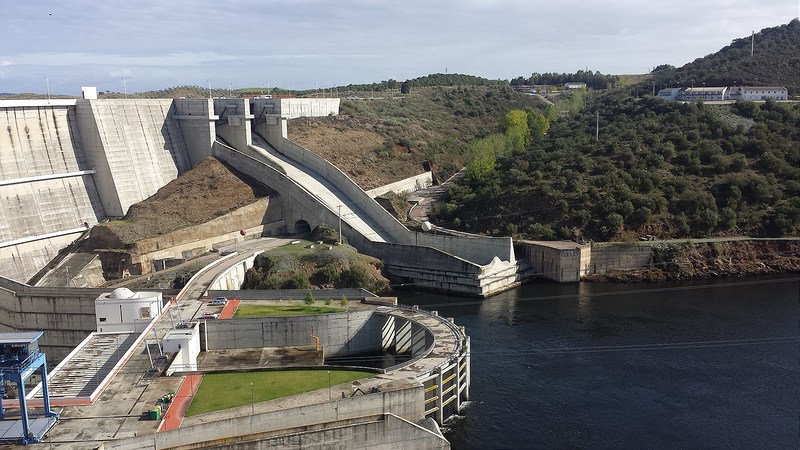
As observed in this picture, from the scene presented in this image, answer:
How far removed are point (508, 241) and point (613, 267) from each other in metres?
9.97

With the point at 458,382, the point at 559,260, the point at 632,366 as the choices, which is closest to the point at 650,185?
the point at 559,260

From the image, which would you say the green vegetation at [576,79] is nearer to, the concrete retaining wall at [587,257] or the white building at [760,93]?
the white building at [760,93]

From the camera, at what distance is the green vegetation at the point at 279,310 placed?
40406 mm

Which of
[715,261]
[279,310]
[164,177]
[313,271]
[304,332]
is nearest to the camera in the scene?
[304,332]

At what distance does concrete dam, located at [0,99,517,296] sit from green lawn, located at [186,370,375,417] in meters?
23.0

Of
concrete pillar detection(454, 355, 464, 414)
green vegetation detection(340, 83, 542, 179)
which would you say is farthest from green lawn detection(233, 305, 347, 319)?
green vegetation detection(340, 83, 542, 179)

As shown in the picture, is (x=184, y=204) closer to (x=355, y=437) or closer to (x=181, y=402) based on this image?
(x=181, y=402)

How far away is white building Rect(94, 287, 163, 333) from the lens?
121 ft

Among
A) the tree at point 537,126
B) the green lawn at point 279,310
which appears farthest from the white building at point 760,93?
the green lawn at point 279,310

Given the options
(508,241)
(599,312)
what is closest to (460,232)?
(508,241)

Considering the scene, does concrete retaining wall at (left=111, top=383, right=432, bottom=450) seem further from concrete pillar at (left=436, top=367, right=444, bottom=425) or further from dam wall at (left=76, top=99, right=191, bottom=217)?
dam wall at (left=76, top=99, right=191, bottom=217)

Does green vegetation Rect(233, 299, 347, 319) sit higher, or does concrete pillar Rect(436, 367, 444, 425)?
green vegetation Rect(233, 299, 347, 319)

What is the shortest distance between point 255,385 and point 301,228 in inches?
1321

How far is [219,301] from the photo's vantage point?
42.0m
